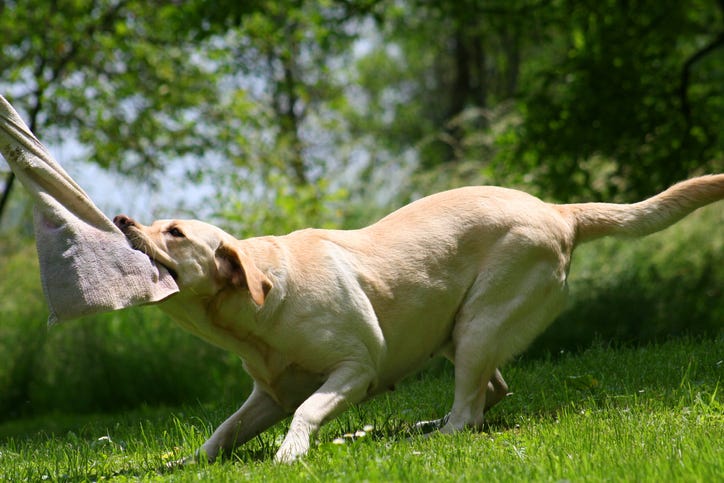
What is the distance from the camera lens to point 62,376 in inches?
414

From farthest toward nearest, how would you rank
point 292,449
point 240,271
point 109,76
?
point 109,76, point 240,271, point 292,449

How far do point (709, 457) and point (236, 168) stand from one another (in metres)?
15.7

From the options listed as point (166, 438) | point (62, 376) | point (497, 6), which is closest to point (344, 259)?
point (166, 438)

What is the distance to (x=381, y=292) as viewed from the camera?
523 cm

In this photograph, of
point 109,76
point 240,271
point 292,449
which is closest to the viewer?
point 292,449

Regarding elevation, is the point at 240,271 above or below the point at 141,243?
below

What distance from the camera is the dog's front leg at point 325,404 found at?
4477mm

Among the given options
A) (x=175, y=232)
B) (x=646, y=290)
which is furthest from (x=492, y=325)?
(x=646, y=290)

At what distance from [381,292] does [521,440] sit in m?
1.18

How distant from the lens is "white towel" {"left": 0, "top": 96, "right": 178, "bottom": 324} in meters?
4.27

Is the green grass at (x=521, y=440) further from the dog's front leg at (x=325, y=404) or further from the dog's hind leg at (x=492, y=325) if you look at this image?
the dog's hind leg at (x=492, y=325)

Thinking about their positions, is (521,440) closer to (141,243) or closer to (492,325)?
(492,325)

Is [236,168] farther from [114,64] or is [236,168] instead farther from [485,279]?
[485,279]

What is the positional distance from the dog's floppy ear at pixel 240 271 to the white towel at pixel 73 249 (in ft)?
1.09
